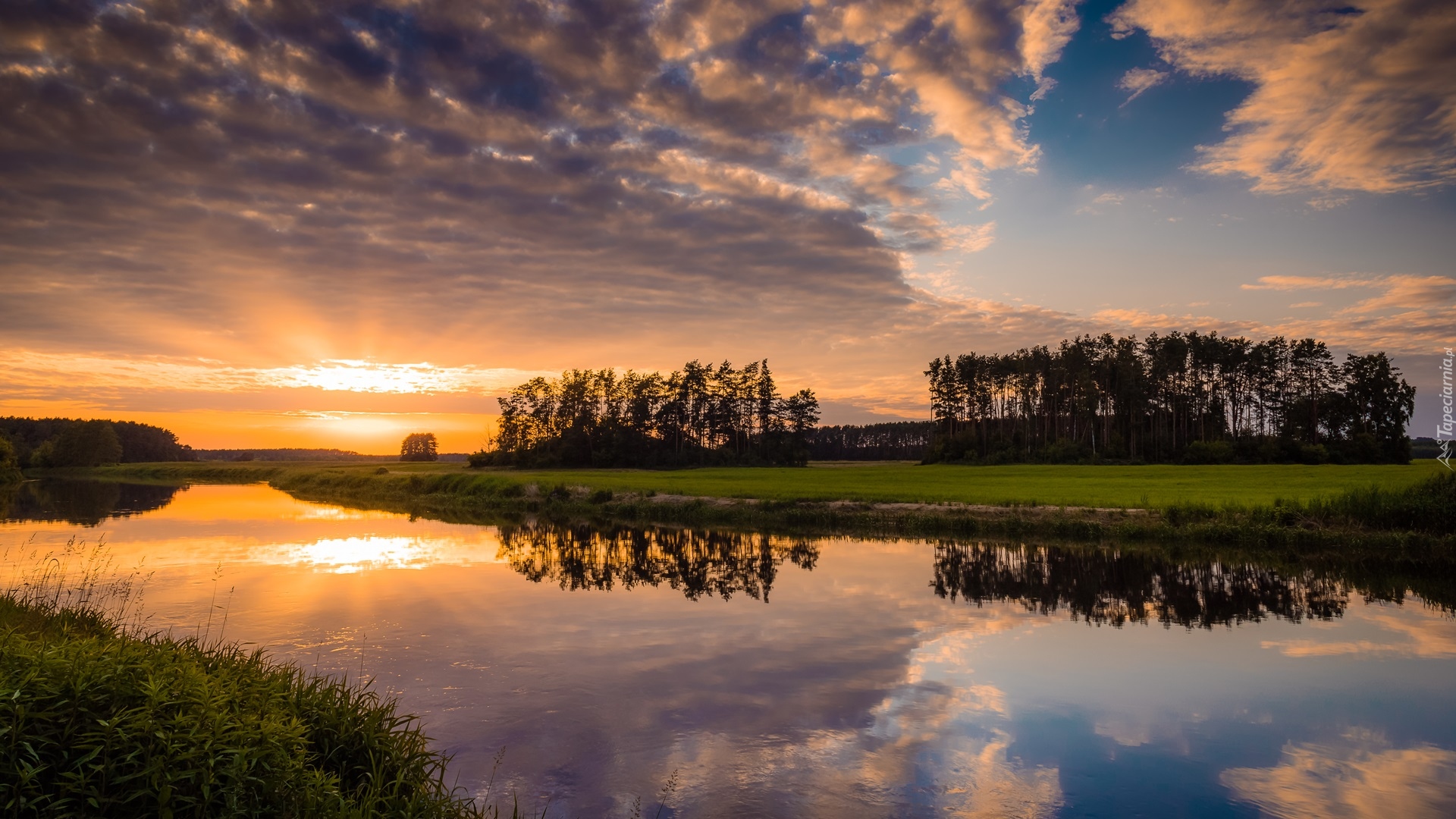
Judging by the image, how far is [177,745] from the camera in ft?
20.7

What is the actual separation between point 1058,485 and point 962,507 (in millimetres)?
16266

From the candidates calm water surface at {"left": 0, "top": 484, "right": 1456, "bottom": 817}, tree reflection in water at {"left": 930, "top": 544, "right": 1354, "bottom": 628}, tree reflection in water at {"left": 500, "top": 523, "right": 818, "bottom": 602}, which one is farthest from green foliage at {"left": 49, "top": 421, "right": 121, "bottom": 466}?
tree reflection in water at {"left": 930, "top": 544, "right": 1354, "bottom": 628}

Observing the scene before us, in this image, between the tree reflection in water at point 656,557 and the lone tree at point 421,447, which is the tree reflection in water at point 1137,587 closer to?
the tree reflection in water at point 656,557

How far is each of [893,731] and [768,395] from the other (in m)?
123

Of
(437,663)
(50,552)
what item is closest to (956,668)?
(437,663)

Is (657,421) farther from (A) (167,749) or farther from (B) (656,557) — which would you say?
(A) (167,749)

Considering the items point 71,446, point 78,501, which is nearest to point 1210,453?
point 78,501

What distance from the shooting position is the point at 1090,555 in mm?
30984

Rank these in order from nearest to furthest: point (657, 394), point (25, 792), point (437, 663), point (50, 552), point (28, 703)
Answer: point (25, 792)
point (28, 703)
point (437, 663)
point (50, 552)
point (657, 394)

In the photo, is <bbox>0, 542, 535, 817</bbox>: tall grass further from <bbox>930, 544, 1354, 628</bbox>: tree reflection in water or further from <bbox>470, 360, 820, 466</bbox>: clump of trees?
<bbox>470, 360, 820, 466</bbox>: clump of trees

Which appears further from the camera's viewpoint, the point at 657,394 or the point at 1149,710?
the point at 657,394

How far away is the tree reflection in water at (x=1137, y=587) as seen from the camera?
2086 centimetres

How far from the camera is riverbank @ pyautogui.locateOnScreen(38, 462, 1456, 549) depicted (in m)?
31.1

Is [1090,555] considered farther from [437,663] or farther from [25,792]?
[25,792]
